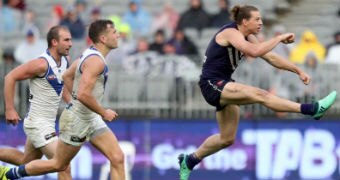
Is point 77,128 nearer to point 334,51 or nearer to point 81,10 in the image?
point 334,51

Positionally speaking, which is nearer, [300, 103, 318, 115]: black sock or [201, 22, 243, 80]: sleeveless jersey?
[300, 103, 318, 115]: black sock

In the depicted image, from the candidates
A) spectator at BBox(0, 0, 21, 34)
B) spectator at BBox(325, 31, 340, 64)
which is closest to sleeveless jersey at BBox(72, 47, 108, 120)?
spectator at BBox(325, 31, 340, 64)

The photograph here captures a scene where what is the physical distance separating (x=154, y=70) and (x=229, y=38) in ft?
19.7

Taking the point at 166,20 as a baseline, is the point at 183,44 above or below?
below

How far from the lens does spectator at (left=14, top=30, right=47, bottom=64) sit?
2270cm

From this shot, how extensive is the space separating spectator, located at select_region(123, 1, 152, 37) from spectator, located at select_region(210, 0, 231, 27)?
4.38 feet

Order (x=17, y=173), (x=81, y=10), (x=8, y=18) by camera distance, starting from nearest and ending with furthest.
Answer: (x=17, y=173)
(x=81, y=10)
(x=8, y=18)

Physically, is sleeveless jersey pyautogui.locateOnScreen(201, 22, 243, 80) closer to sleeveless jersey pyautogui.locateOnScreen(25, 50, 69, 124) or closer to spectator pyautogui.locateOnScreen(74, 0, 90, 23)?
sleeveless jersey pyautogui.locateOnScreen(25, 50, 69, 124)

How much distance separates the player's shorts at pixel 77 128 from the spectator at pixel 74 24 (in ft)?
28.8

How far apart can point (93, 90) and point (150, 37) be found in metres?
8.84

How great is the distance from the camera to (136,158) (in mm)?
20547

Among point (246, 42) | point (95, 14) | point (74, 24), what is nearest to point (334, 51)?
point (95, 14)

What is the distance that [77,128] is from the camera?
1474cm

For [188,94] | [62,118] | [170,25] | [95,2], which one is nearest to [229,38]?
[62,118]
